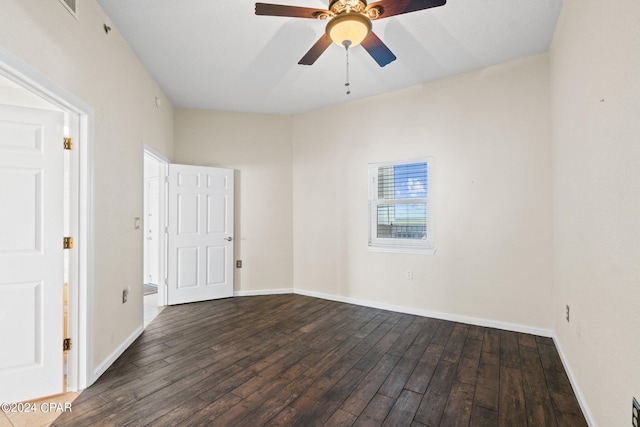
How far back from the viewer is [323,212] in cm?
450

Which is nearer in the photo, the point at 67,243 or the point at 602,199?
the point at 602,199

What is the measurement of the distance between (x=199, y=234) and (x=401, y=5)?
374 centimetres

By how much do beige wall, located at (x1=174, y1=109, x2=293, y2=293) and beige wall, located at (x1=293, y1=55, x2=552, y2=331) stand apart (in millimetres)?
641

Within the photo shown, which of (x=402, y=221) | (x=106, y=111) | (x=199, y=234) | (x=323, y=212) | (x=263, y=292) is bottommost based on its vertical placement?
(x=263, y=292)

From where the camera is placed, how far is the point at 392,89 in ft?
12.6

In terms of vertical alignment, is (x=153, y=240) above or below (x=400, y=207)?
below

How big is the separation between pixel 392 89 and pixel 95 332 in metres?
4.01

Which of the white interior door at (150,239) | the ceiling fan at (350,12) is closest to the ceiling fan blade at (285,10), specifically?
the ceiling fan at (350,12)

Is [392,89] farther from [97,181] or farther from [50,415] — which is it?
[50,415]

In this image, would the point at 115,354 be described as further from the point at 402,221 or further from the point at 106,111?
the point at 402,221

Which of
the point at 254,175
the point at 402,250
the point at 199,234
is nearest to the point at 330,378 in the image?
the point at 402,250

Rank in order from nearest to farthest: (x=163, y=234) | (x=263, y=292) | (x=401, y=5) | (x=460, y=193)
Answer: (x=401, y=5), (x=460, y=193), (x=163, y=234), (x=263, y=292)

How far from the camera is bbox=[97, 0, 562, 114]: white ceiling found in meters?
2.36

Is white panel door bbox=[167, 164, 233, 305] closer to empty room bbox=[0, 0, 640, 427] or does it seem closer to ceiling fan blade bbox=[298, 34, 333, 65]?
empty room bbox=[0, 0, 640, 427]
